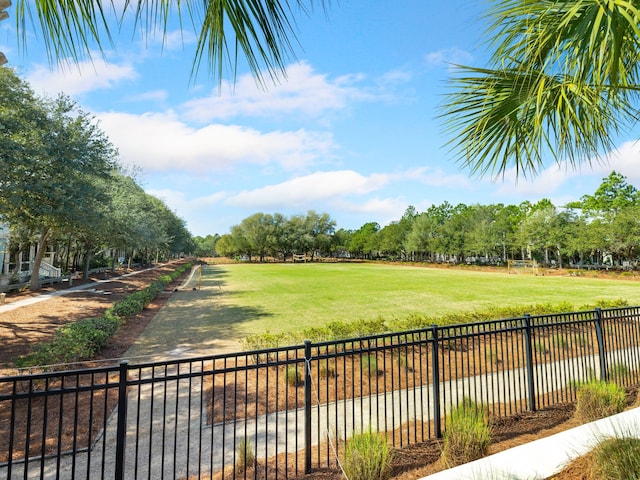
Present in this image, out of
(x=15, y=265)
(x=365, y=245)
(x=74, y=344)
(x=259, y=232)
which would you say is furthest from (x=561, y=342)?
(x=365, y=245)

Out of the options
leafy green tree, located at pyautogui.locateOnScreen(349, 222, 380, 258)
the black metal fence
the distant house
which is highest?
leafy green tree, located at pyautogui.locateOnScreen(349, 222, 380, 258)

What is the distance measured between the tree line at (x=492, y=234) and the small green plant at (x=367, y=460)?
48.7 metres

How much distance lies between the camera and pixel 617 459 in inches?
115

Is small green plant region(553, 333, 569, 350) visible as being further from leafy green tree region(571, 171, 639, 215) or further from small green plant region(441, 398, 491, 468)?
leafy green tree region(571, 171, 639, 215)

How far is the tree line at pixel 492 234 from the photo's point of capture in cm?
4462

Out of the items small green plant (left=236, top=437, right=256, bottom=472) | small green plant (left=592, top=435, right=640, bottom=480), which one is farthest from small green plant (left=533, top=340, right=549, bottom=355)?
small green plant (left=236, top=437, right=256, bottom=472)

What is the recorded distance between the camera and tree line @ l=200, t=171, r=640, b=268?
146 feet

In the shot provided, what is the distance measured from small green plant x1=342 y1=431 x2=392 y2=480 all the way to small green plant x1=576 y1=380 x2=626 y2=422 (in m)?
2.96

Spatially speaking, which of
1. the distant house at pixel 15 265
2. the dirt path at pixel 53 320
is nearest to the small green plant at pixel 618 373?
the dirt path at pixel 53 320

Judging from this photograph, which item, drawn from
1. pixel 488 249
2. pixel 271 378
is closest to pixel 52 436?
pixel 271 378

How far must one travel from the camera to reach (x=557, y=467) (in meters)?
3.26

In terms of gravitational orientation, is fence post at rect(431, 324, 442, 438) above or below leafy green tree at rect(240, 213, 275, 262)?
below

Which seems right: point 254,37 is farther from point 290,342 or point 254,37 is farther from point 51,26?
point 290,342

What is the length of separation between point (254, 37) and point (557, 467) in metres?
4.25
